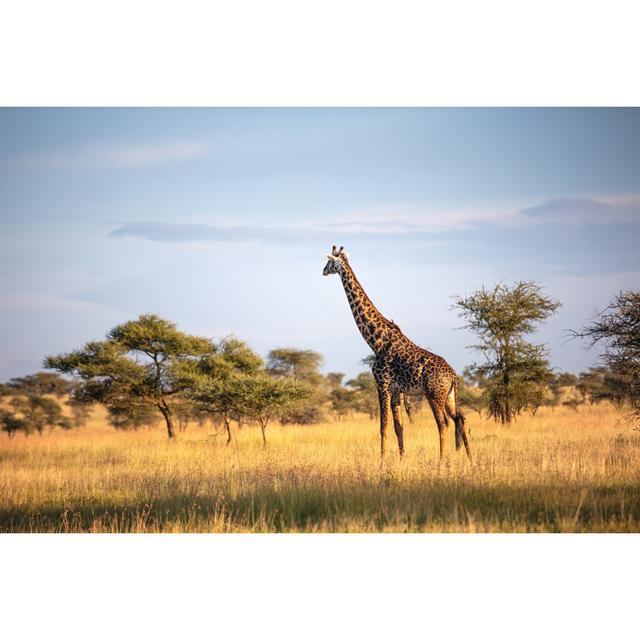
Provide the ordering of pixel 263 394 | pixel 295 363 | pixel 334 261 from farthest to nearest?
pixel 295 363, pixel 263 394, pixel 334 261

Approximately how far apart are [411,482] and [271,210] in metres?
5.31

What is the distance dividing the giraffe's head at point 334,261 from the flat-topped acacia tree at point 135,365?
24.2ft

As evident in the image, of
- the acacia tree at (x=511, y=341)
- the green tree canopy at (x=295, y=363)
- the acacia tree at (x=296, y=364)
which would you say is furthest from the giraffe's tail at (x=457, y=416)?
the green tree canopy at (x=295, y=363)

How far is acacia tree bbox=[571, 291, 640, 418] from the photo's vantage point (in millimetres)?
8578

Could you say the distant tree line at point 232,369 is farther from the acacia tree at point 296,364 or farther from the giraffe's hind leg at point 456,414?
the acacia tree at point 296,364

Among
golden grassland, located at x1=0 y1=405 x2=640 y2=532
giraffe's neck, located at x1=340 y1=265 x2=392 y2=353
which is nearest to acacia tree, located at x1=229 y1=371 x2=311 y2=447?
golden grassland, located at x1=0 y1=405 x2=640 y2=532

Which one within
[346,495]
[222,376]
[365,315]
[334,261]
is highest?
[334,261]

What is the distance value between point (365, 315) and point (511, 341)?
305 inches

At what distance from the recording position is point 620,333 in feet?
28.4

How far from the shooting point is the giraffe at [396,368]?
9.52 metres

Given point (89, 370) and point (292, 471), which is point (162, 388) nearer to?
point (89, 370)

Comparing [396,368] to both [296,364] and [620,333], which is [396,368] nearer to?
[620,333]

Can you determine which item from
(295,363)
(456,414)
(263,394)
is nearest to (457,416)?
(456,414)

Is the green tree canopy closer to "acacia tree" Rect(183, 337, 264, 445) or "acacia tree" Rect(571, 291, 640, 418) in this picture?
"acacia tree" Rect(183, 337, 264, 445)
